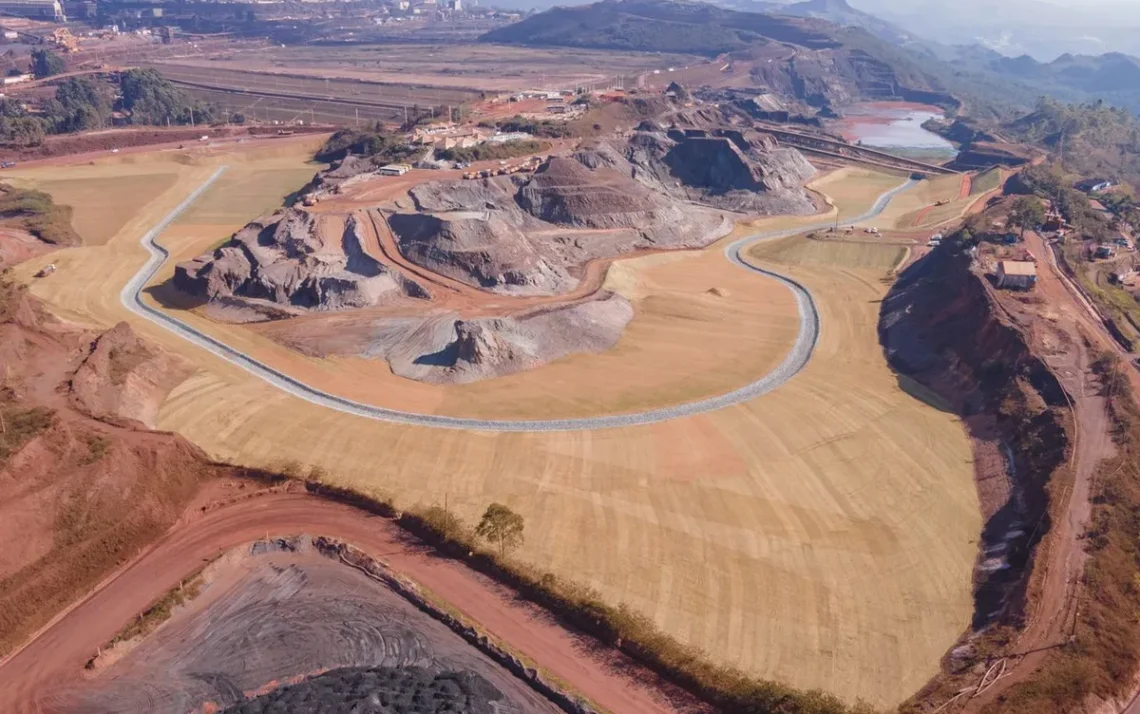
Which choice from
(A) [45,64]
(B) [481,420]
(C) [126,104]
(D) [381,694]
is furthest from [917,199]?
(A) [45,64]

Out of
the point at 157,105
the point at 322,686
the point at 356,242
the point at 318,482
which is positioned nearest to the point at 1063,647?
the point at 322,686

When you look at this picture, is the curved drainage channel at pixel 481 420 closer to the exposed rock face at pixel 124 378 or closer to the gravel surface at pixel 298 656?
the exposed rock face at pixel 124 378

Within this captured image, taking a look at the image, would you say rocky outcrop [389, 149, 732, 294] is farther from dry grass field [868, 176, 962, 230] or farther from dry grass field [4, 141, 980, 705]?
dry grass field [868, 176, 962, 230]

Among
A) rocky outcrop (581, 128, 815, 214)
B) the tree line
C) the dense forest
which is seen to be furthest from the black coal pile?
the tree line

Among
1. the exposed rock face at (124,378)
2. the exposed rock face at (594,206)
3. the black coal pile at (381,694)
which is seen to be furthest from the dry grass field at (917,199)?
the black coal pile at (381,694)

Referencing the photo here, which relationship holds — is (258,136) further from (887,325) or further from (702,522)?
(702,522)
